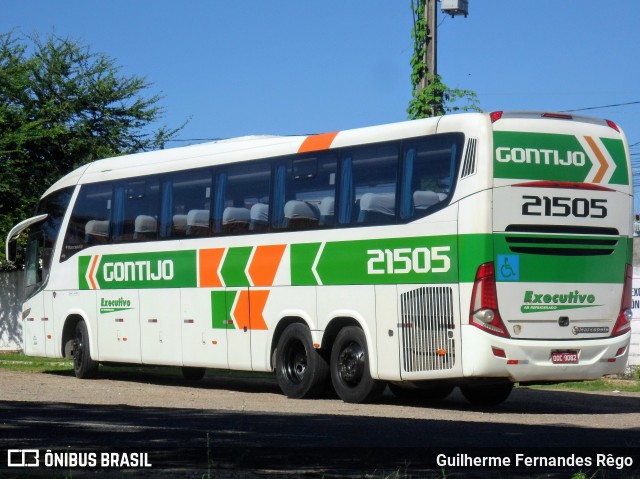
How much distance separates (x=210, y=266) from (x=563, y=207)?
6.36 metres

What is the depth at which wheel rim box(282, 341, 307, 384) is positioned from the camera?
19.1m

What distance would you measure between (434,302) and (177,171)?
6.53m

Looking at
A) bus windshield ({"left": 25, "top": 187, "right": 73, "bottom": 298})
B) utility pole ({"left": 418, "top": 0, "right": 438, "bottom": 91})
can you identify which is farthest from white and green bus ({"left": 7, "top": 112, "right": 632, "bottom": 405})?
utility pole ({"left": 418, "top": 0, "right": 438, "bottom": 91})

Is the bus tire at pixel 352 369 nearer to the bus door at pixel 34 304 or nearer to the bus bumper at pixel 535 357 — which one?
the bus bumper at pixel 535 357

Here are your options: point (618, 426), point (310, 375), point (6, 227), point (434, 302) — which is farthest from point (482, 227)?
point (6, 227)

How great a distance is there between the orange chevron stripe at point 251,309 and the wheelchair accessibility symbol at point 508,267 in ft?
15.0

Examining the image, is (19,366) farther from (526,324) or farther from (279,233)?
(526,324)

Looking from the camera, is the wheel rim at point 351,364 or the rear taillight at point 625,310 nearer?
the rear taillight at point 625,310

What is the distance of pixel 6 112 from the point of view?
34969 millimetres

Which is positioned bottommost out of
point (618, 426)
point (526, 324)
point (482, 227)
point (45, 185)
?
point (618, 426)

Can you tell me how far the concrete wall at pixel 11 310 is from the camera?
35000 millimetres

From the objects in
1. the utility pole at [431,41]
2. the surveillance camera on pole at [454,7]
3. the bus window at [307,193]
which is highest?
the surveillance camera on pole at [454,7]

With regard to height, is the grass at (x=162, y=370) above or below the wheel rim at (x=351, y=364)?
below

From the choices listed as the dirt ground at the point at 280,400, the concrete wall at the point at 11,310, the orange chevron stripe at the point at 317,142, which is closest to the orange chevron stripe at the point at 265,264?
the orange chevron stripe at the point at 317,142
